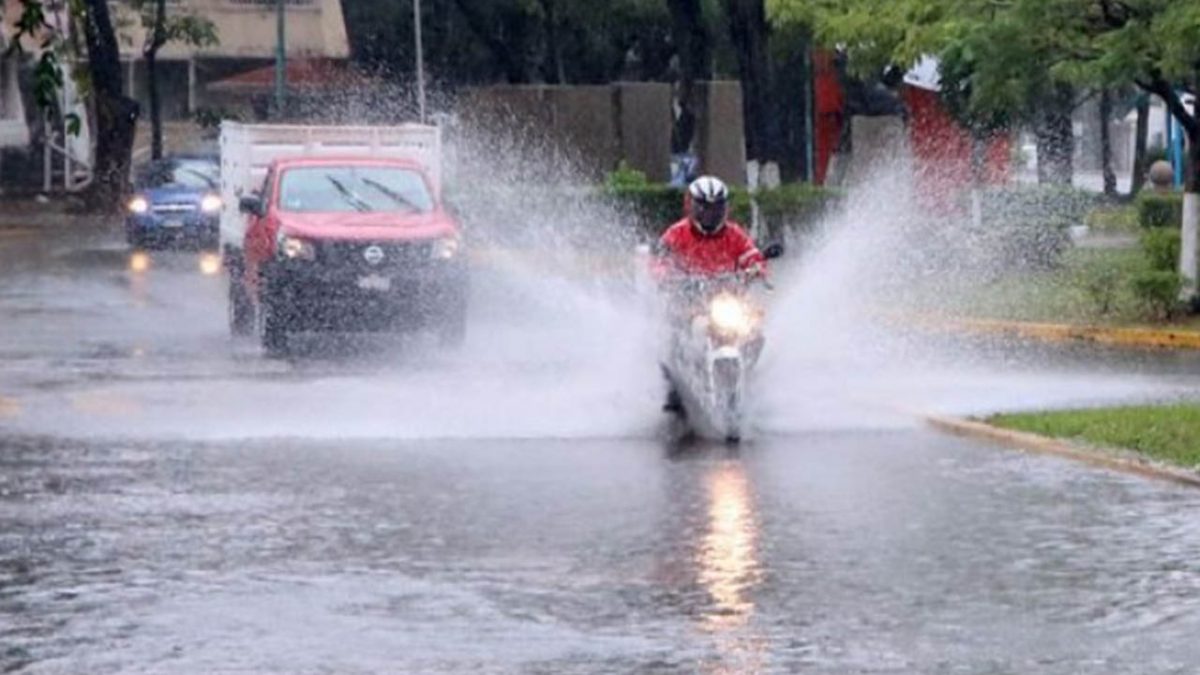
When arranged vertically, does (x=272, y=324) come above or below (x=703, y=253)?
below

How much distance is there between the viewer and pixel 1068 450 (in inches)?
726

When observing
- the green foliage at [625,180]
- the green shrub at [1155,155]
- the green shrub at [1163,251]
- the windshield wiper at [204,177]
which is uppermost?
the green shrub at [1155,155]

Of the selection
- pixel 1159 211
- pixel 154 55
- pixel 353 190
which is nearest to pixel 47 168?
pixel 154 55

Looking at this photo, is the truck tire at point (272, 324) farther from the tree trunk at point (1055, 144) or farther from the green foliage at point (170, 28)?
the green foliage at point (170, 28)

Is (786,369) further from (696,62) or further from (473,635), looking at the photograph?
(696,62)

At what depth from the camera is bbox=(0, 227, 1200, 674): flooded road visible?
38.0 feet

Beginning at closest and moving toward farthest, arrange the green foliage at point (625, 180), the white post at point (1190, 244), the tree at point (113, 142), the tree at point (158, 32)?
1. the white post at point (1190, 244)
2. the green foliage at point (625, 180)
3. the tree at point (113, 142)
4. the tree at point (158, 32)

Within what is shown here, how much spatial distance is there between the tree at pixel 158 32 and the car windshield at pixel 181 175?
17011mm

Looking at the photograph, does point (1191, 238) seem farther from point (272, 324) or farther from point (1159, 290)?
point (272, 324)

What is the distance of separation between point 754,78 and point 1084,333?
68.3 feet

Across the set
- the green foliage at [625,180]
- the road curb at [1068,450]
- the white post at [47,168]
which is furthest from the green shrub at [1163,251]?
the white post at [47,168]

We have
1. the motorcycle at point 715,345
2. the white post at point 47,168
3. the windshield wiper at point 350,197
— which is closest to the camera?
the motorcycle at point 715,345

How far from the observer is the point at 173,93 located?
283 ft

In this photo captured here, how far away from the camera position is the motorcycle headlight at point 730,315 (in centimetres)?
1948
